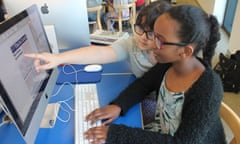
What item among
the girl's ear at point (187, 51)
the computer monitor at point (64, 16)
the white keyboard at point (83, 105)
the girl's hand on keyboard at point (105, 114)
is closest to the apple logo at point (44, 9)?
the computer monitor at point (64, 16)

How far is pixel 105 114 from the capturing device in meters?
0.98

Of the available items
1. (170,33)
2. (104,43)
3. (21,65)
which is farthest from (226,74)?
(21,65)

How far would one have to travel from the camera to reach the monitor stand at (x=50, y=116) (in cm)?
99

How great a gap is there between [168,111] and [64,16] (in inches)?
34.7

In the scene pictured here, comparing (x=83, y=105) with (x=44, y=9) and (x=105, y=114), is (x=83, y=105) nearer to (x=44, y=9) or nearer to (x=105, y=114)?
(x=105, y=114)

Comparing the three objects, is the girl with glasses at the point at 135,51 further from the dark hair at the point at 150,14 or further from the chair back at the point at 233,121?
the chair back at the point at 233,121

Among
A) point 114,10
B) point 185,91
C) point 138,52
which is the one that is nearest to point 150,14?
point 138,52

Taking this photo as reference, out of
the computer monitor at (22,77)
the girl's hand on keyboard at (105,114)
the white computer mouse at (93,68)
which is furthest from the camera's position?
the white computer mouse at (93,68)

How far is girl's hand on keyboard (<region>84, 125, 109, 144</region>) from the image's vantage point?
86 cm

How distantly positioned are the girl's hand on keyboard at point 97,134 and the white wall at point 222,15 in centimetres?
231

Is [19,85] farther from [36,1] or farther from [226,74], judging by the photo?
[226,74]

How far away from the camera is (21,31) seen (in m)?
0.83

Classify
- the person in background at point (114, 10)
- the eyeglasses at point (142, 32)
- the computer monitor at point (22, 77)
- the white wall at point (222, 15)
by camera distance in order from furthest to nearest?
the person in background at point (114, 10), the white wall at point (222, 15), the eyeglasses at point (142, 32), the computer monitor at point (22, 77)

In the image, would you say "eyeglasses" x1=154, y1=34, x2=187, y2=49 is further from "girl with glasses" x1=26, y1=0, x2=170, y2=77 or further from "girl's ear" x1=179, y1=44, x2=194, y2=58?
"girl with glasses" x1=26, y1=0, x2=170, y2=77
